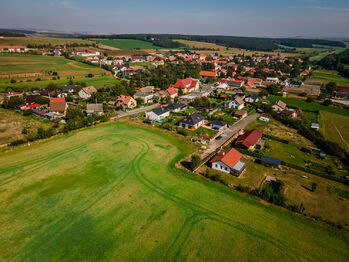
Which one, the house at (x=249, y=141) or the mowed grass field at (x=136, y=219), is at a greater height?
the house at (x=249, y=141)

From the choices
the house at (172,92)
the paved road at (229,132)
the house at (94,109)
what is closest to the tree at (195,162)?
the paved road at (229,132)

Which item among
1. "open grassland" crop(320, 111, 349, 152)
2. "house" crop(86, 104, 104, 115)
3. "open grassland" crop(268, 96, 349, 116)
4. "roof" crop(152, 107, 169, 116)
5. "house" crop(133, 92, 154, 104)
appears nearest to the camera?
"open grassland" crop(320, 111, 349, 152)

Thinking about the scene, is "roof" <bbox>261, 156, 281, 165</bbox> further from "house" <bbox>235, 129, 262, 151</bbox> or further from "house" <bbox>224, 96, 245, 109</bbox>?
"house" <bbox>224, 96, 245, 109</bbox>

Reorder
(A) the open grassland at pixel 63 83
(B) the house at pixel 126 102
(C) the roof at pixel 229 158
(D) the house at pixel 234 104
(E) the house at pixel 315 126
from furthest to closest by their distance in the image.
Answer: (A) the open grassland at pixel 63 83 → (D) the house at pixel 234 104 → (B) the house at pixel 126 102 → (E) the house at pixel 315 126 → (C) the roof at pixel 229 158

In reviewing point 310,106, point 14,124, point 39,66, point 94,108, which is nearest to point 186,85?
point 94,108

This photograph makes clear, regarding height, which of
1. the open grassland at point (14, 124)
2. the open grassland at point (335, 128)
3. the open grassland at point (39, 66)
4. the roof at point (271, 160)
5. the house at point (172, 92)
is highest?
the open grassland at point (39, 66)

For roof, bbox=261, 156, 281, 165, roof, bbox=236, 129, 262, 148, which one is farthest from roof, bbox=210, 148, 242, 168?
roof, bbox=236, 129, 262, 148

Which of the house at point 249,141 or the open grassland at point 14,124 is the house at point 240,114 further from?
the open grassland at point 14,124
